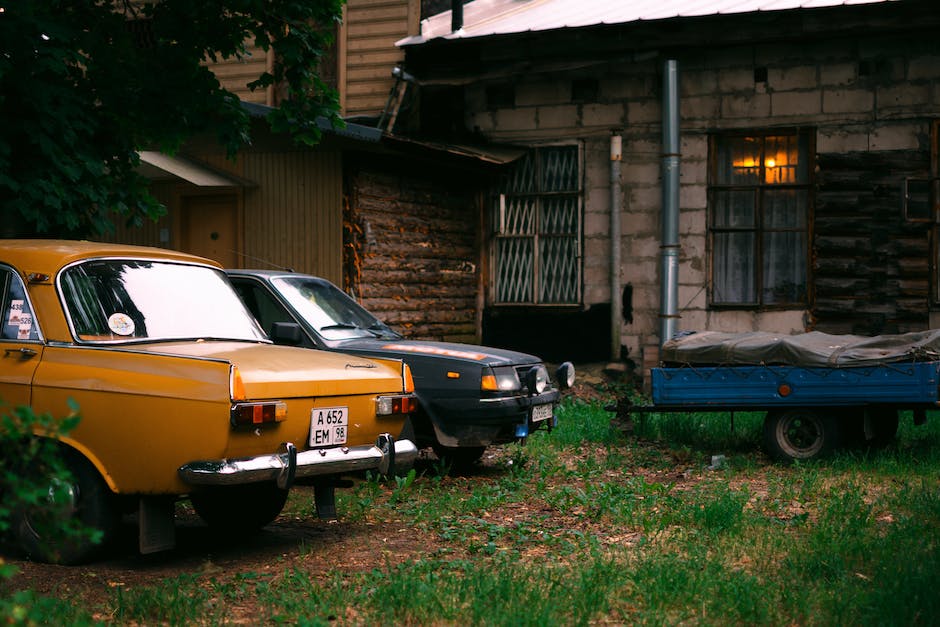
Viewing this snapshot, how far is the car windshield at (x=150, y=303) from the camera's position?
243 inches

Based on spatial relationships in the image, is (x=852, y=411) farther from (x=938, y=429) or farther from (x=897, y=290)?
(x=897, y=290)

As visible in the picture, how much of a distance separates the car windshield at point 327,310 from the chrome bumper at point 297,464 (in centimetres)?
237

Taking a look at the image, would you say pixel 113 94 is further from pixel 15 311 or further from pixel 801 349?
pixel 801 349

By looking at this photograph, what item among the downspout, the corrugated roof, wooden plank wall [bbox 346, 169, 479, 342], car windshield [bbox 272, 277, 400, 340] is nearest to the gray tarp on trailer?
car windshield [bbox 272, 277, 400, 340]

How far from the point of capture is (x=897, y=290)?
46.9 feet

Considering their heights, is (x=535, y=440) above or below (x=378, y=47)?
below

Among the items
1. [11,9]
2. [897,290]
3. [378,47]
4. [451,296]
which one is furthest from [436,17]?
[11,9]

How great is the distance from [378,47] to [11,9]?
10501mm

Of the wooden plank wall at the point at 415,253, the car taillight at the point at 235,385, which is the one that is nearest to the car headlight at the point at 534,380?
the car taillight at the point at 235,385

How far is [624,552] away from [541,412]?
9.52 ft

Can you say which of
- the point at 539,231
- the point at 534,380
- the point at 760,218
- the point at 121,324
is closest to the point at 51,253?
the point at 121,324

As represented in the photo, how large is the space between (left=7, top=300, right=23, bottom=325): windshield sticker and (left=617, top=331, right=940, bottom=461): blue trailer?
19.0ft

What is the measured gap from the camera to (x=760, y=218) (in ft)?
49.3

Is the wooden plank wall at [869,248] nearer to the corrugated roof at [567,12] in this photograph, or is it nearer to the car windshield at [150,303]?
the corrugated roof at [567,12]
